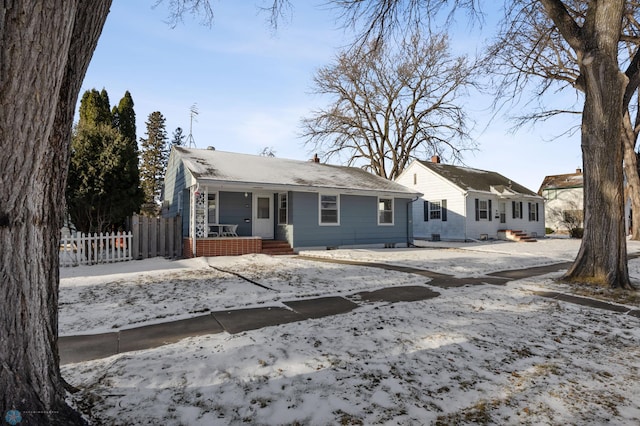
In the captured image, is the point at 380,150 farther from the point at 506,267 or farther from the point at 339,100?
the point at 506,267

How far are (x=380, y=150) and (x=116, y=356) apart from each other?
95.1 ft

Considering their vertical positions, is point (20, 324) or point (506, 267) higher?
point (20, 324)

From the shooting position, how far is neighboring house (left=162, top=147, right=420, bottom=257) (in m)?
12.1

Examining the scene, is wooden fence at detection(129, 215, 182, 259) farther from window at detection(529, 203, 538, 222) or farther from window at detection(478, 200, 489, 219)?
window at detection(529, 203, 538, 222)

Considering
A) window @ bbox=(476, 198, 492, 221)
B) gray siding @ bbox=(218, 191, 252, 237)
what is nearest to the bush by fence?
gray siding @ bbox=(218, 191, 252, 237)

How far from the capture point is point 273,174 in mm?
14250

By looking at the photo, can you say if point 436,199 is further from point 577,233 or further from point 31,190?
point 31,190

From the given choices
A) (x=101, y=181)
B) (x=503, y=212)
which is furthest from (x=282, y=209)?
(x=503, y=212)

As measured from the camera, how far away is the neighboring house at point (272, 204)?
12133 mm

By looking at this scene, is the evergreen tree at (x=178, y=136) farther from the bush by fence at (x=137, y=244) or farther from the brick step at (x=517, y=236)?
the brick step at (x=517, y=236)

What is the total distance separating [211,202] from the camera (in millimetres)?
13086

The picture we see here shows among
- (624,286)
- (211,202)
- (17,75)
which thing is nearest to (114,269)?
(211,202)

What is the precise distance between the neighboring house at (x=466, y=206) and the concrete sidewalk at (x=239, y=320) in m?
14.6

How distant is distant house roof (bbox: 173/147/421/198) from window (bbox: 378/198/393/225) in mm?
685
